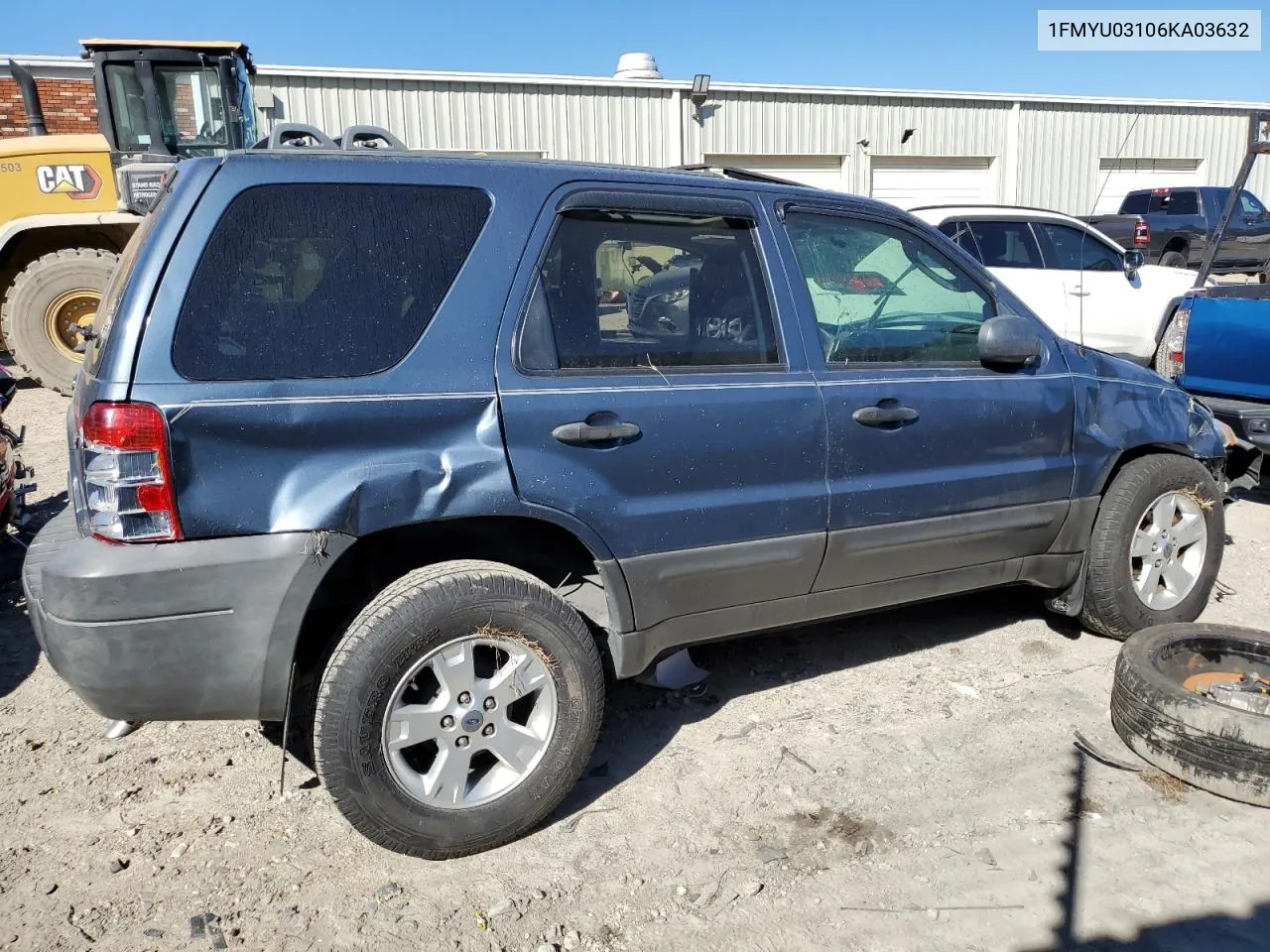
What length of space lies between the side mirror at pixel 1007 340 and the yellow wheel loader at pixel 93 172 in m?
8.48

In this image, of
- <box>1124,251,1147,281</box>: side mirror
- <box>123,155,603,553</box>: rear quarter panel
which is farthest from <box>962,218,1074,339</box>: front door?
<box>123,155,603,553</box>: rear quarter panel

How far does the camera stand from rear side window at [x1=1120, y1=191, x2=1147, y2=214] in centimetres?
1809

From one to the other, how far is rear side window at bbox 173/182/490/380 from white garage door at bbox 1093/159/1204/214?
24367 mm

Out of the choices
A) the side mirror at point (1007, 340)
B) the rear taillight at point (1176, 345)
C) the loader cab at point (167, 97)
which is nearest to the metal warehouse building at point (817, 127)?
the loader cab at point (167, 97)

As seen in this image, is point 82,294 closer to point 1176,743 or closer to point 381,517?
point 381,517

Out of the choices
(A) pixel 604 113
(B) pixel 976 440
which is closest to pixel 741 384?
(B) pixel 976 440

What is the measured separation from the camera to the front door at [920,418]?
10.7 ft

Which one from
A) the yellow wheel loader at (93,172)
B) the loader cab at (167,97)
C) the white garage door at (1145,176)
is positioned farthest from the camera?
the white garage door at (1145,176)

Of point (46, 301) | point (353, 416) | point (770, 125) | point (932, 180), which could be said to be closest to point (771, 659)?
point (353, 416)

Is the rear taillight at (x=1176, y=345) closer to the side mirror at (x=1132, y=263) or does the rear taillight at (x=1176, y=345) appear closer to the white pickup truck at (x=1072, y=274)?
the white pickup truck at (x=1072, y=274)

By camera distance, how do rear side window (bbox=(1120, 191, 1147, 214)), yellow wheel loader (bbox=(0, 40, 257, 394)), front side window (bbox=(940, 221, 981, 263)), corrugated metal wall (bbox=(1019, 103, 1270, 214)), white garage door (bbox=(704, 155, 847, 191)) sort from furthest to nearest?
corrugated metal wall (bbox=(1019, 103, 1270, 214)), white garage door (bbox=(704, 155, 847, 191)), rear side window (bbox=(1120, 191, 1147, 214)), yellow wheel loader (bbox=(0, 40, 257, 394)), front side window (bbox=(940, 221, 981, 263))

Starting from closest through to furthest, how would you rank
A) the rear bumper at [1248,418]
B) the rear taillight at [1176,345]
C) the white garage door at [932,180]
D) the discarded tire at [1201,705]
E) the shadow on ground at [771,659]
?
the discarded tire at [1201,705] < the shadow on ground at [771,659] < the rear bumper at [1248,418] < the rear taillight at [1176,345] < the white garage door at [932,180]

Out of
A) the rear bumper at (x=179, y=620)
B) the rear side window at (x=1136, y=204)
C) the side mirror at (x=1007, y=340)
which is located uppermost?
the rear side window at (x=1136, y=204)

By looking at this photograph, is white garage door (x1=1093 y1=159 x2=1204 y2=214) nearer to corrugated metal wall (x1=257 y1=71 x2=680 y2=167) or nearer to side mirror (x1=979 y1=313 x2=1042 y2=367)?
corrugated metal wall (x1=257 y1=71 x2=680 y2=167)
